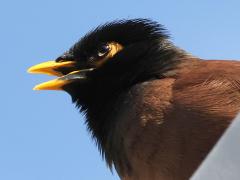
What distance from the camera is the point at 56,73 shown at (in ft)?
11.6

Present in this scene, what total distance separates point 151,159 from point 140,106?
367 mm

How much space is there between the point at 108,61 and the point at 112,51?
0.11 meters

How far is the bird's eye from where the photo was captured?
3508 mm

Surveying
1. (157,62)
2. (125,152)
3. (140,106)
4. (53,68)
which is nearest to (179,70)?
(157,62)

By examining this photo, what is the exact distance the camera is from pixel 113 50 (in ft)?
11.6

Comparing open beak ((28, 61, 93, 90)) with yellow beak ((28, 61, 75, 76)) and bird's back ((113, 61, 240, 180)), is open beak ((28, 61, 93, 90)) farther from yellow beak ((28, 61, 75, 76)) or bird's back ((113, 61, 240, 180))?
bird's back ((113, 61, 240, 180))

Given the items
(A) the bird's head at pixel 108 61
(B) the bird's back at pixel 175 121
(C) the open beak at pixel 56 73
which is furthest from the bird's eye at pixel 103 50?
(B) the bird's back at pixel 175 121

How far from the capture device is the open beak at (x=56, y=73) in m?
3.35

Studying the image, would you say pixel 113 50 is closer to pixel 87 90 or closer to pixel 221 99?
pixel 87 90

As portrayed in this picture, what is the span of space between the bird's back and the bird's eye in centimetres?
58

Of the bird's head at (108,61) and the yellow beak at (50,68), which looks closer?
the bird's head at (108,61)

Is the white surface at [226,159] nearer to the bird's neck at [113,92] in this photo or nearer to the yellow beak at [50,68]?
the bird's neck at [113,92]

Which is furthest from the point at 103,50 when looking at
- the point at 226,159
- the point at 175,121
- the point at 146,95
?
the point at 226,159

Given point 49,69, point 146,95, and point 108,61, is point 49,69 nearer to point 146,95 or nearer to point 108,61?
point 108,61
